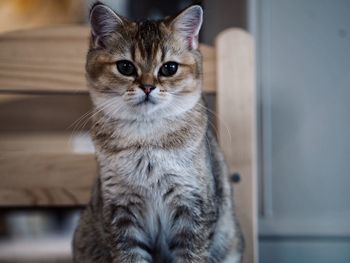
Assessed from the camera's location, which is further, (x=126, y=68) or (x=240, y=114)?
(x=240, y=114)

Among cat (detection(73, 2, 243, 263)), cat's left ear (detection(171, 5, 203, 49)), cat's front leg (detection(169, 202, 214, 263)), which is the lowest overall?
cat's front leg (detection(169, 202, 214, 263))

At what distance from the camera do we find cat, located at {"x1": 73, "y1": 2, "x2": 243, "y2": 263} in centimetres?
93

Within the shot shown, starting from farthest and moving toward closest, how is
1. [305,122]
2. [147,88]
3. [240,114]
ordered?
[305,122], [240,114], [147,88]

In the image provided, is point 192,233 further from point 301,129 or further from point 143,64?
point 301,129

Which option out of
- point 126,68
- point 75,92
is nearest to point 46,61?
point 75,92

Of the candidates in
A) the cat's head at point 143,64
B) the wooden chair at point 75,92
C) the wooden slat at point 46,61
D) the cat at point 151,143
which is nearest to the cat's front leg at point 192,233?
the cat at point 151,143

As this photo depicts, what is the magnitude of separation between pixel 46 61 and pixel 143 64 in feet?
1.51

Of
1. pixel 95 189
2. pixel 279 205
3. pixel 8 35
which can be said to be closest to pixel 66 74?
pixel 8 35

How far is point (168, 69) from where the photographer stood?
0.93 metres

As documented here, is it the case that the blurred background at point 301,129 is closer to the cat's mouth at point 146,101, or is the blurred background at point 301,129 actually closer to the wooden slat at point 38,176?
the wooden slat at point 38,176

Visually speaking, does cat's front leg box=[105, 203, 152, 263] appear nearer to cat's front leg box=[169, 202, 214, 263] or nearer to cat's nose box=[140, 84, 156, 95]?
cat's front leg box=[169, 202, 214, 263]

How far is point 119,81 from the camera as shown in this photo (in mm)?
912

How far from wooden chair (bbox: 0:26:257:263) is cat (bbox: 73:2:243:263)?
27 centimetres

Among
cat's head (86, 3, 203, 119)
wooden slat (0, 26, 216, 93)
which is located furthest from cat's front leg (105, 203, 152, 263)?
wooden slat (0, 26, 216, 93)
